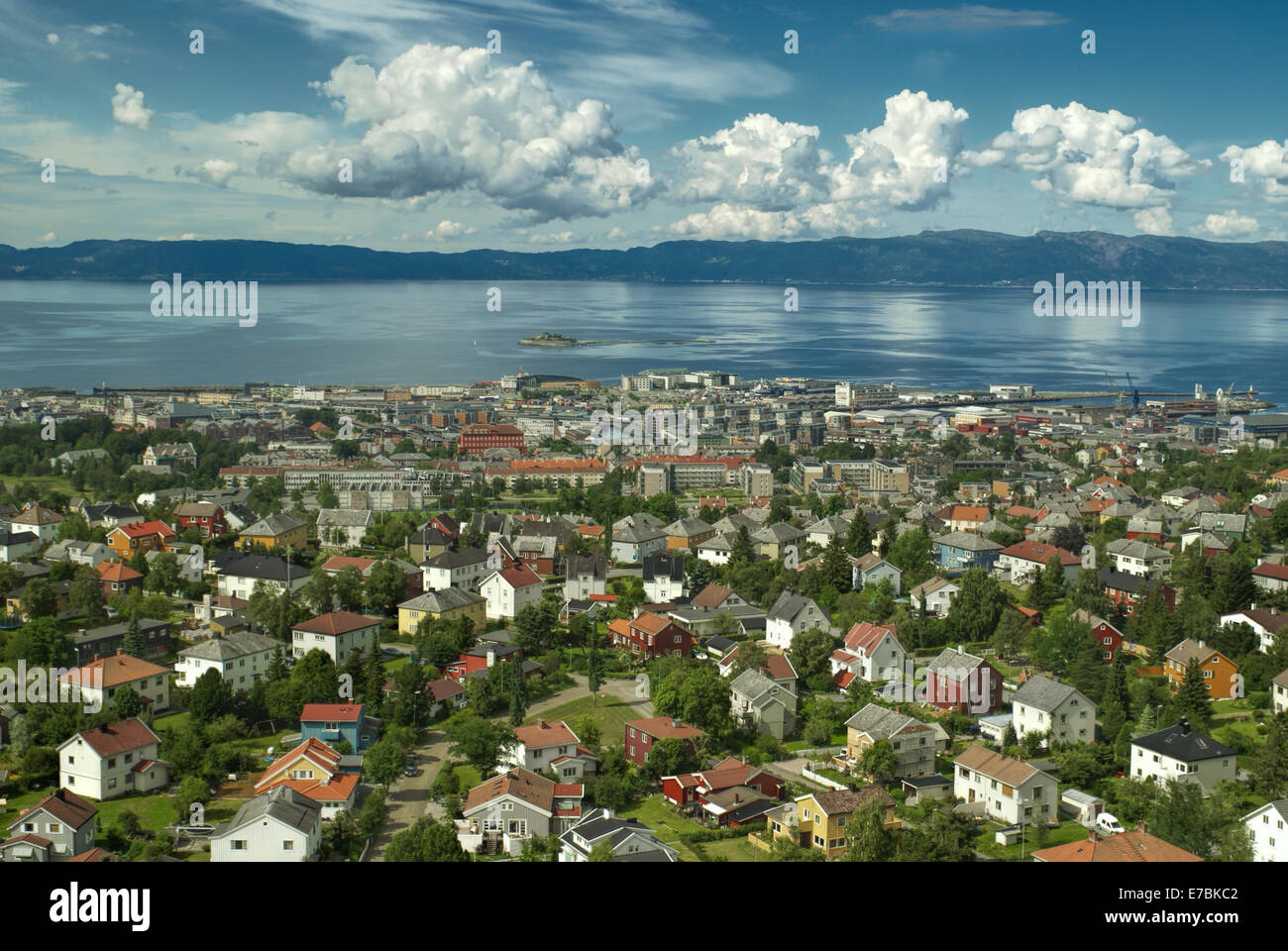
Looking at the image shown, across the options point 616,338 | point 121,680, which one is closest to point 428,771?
point 121,680

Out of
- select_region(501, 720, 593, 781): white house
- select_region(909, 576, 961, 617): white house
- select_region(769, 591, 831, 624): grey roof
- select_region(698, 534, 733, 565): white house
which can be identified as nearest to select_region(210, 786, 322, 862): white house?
select_region(501, 720, 593, 781): white house

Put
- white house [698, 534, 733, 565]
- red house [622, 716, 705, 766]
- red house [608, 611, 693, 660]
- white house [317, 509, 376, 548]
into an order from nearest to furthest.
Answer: red house [622, 716, 705, 766] < red house [608, 611, 693, 660] < white house [698, 534, 733, 565] < white house [317, 509, 376, 548]

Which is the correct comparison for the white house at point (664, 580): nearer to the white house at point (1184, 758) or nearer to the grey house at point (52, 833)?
the white house at point (1184, 758)

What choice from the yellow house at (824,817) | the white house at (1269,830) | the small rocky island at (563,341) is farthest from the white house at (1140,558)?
the small rocky island at (563,341)

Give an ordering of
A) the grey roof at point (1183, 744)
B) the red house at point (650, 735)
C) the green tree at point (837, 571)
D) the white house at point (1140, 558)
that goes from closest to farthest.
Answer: the grey roof at point (1183, 744), the red house at point (650, 735), the green tree at point (837, 571), the white house at point (1140, 558)

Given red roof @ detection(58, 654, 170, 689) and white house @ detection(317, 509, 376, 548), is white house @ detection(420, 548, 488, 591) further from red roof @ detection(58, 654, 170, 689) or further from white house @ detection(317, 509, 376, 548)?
red roof @ detection(58, 654, 170, 689)
